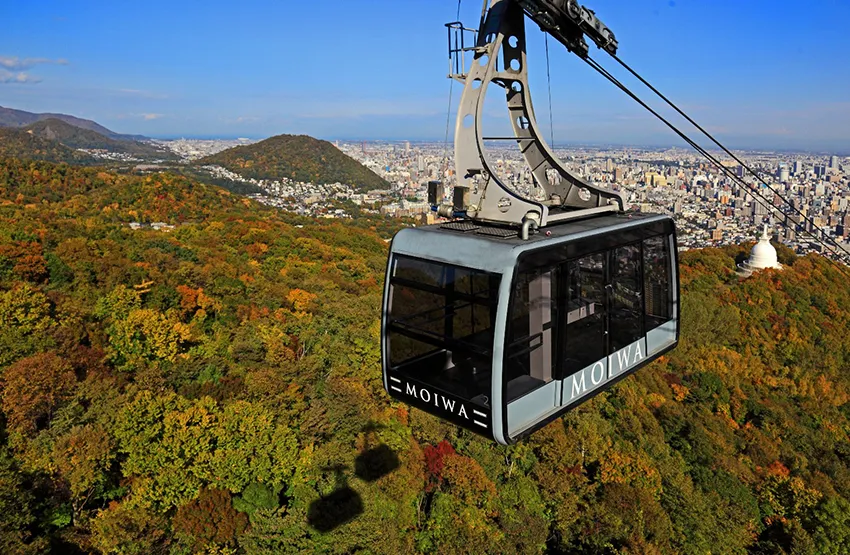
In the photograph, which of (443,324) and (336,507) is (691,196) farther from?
(443,324)

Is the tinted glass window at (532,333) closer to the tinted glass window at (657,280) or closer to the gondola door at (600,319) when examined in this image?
the gondola door at (600,319)

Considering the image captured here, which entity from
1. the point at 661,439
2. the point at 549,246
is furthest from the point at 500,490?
the point at 549,246

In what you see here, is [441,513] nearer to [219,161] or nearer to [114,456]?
[114,456]

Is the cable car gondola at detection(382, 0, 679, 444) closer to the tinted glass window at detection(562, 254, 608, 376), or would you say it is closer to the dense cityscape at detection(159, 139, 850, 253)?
the tinted glass window at detection(562, 254, 608, 376)

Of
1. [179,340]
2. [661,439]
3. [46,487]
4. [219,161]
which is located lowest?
[661,439]

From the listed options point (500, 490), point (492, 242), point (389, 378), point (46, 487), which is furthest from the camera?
point (500, 490)

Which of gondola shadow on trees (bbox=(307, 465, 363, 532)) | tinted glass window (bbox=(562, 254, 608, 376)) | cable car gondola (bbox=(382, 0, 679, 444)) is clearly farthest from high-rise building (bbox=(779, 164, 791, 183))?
tinted glass window (bbox=(562, 254, 608, 376))

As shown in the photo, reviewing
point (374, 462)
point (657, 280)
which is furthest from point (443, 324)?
point (374, 462)
